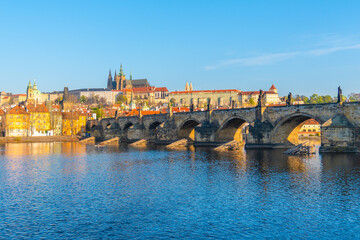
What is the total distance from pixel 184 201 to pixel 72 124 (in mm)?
91480

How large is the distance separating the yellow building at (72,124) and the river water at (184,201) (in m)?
72.5

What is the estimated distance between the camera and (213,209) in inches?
893

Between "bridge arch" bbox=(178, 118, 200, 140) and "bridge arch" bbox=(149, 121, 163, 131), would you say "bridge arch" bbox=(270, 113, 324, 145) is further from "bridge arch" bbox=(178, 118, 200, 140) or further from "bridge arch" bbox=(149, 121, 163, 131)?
"bridge arch" bbox=(149, 121, 163, 131)

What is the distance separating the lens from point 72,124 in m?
111

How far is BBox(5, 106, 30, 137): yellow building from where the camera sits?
97875 millimetres

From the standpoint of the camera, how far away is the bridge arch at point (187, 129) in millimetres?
79312

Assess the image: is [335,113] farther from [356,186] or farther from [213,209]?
[213,209]

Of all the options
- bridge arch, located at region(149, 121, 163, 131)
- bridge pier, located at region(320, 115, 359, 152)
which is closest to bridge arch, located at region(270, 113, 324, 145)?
bridge pier, located at region(320, 115, 359, 152)

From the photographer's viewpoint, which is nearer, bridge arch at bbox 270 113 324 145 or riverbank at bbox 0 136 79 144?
bridge arch at bbox 270 113 324 145

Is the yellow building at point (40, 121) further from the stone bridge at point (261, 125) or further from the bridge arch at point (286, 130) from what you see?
the bridge arch at point (286, 130)

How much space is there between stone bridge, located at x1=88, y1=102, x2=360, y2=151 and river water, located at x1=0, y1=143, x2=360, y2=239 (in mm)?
6956

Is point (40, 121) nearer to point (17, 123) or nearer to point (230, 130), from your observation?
point (17, 123)

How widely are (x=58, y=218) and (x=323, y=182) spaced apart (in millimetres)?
19132

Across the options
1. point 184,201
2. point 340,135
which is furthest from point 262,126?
point 184,201
